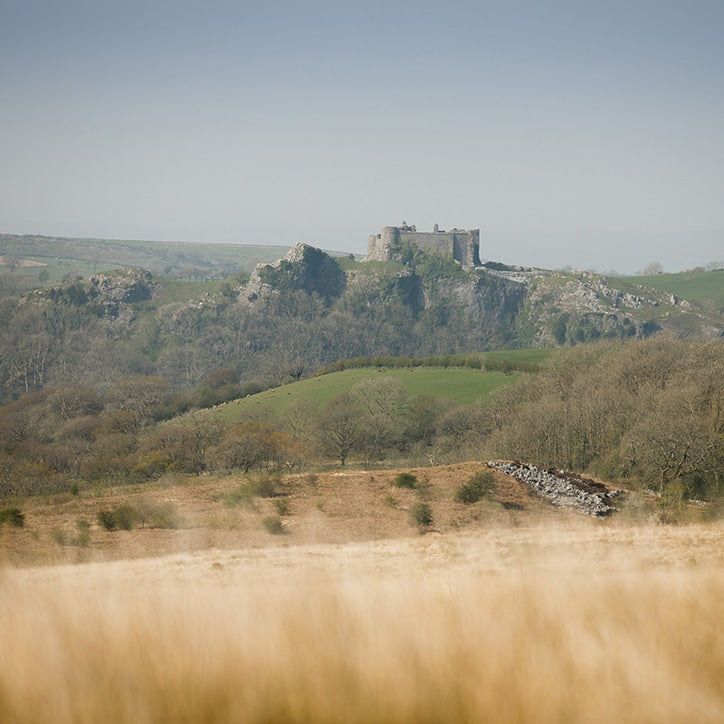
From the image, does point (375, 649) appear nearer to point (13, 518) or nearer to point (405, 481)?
point (13, 518)

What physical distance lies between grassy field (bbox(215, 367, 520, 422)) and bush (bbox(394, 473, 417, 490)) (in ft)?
197

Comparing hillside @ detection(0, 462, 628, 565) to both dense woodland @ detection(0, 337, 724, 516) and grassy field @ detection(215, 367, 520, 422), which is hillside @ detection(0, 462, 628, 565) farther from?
grassy field @ detection(215, 367, 520, 422)

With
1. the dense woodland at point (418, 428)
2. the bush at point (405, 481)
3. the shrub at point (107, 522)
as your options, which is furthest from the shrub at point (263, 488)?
the dense woodland at point (418, 428)

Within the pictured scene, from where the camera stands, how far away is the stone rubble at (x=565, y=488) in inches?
805

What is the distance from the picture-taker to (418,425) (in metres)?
70.8

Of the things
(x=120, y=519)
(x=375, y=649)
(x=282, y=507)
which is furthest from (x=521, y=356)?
(x=375, y=649)

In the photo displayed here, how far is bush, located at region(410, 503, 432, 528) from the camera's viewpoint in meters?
15.8

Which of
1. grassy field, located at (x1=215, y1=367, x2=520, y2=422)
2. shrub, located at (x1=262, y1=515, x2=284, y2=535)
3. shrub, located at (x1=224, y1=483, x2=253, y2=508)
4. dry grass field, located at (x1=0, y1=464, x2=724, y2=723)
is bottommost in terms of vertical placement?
grassy field, located at (x1=215, y1=367, x2=520, y2=422)

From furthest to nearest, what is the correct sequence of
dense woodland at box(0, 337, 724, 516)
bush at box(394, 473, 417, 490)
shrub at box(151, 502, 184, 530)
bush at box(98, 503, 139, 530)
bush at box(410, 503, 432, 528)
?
dense woodland at box(0, 337, 724, 516)
bush at box(394, 473, 417, 490)
bush at box(410, 503, 432, 528)
shrub at box(151, 502, 184, 530)
bush at box(98, 503, 139, 530)

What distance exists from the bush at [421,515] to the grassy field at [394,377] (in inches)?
2548

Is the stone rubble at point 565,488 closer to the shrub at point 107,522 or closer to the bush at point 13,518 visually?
the shrub at point 107,522

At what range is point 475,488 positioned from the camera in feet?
64.9

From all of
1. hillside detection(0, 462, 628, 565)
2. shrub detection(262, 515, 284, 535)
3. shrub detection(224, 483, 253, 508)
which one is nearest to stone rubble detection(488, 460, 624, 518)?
hillside detection(0, 462, 628, 565)

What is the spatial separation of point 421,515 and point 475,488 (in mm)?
4067
